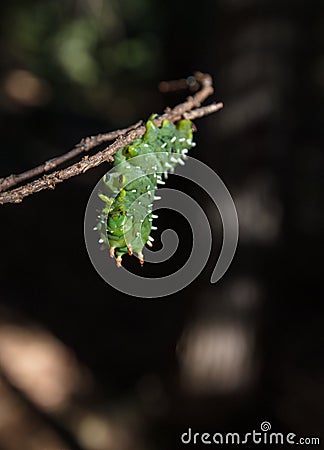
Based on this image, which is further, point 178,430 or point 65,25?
point 65,25

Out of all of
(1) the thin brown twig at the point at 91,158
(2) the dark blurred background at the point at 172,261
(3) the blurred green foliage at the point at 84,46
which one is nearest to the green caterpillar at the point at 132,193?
(1) the thin brown twig at the point at 91,158

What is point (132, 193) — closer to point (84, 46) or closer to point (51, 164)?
point (51, 164)

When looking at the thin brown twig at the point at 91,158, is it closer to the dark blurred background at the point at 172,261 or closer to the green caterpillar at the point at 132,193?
the green caterpillar at the point at 132,193

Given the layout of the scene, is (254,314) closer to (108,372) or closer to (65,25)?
(108,372)

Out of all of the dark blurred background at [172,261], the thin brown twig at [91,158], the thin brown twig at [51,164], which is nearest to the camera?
the thin brown twig at [91,158]

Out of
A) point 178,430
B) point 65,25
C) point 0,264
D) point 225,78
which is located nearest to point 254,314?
point 178,430
